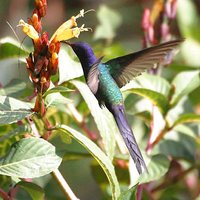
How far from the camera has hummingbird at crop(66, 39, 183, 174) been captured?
146 centimetres

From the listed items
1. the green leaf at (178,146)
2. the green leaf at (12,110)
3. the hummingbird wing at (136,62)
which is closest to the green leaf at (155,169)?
the green leaf at (178,146)

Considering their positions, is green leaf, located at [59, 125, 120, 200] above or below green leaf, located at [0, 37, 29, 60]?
below

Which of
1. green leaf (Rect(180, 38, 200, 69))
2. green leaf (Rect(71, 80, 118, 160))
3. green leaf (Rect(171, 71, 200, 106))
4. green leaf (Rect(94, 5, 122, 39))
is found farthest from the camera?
green leaf (Rect(180, 38, 200, 69))

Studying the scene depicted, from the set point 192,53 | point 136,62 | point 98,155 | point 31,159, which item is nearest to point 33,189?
point 31,159

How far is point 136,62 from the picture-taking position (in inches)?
60.9

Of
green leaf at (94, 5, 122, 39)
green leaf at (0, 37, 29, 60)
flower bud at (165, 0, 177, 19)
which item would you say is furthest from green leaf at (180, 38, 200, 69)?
Answer: green leaf at (0, 37, 29, 60)

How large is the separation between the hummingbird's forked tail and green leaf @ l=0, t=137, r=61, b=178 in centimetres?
22

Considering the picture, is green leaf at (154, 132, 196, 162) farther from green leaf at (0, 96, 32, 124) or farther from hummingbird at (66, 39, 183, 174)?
green leaf at (0, 96, 32, 124)

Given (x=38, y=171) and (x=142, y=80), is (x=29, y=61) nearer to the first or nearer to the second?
(x=38, y=171)

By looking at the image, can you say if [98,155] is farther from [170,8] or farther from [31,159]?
[170,8]

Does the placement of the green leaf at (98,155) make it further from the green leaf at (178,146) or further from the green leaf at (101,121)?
the green leaf at (178,146)

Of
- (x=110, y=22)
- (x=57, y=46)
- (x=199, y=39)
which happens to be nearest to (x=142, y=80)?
(x=57, y=46)

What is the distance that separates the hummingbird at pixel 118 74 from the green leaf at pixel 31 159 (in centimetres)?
21

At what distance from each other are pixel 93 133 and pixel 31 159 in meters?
0.66
